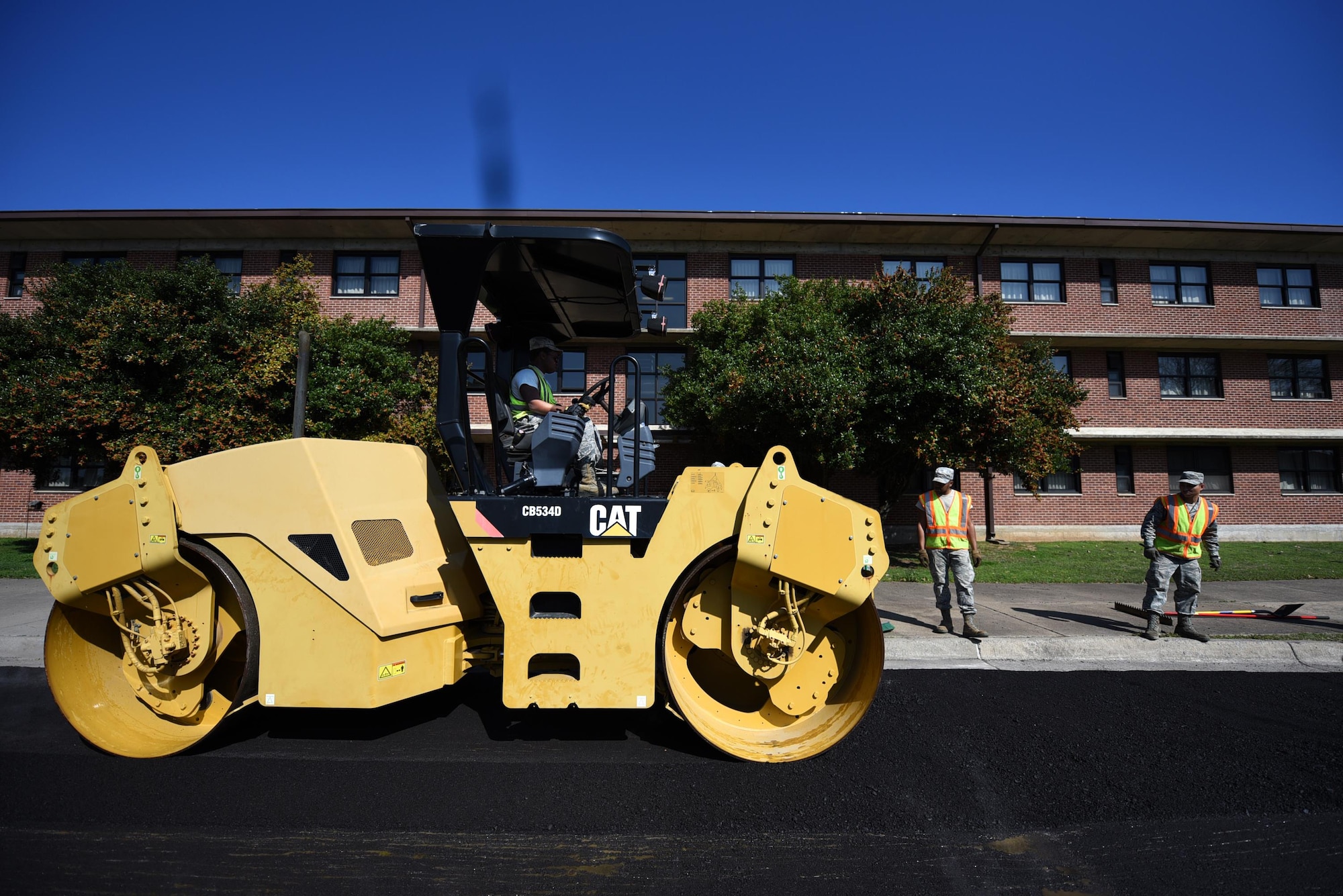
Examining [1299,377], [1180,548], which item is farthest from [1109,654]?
[1299,377]

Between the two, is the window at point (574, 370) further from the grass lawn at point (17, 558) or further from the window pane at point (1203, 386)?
the window pane at point (1203, 386)

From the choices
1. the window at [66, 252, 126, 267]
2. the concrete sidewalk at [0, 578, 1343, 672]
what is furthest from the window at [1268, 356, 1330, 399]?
the window at [66, 252, 126, 267]

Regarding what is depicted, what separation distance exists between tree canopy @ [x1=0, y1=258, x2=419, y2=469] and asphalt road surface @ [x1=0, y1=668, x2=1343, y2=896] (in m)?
8.63

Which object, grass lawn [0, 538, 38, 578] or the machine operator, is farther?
grass lawn [0, 538, 38, 578]

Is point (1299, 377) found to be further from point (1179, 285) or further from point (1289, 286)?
point (1179, 285)

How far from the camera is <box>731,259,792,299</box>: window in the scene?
18.1 meters

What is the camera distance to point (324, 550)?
319cm

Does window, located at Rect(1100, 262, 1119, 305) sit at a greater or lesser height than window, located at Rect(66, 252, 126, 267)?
lesser

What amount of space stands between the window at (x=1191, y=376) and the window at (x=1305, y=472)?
272 centimetres

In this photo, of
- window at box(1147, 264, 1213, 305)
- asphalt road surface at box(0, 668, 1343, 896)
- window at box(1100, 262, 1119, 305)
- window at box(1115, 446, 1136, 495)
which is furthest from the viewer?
window at box(1147, 264, 1213, 305)

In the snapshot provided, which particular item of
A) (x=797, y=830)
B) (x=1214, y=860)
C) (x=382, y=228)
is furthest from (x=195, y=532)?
(x=382, y=228)

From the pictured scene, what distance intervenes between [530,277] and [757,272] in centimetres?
1504

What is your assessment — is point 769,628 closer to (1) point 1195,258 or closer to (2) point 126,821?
(2) point 126,821

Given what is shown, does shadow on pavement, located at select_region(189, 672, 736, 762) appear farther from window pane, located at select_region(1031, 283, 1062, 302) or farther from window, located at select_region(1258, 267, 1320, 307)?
window, located at select_region(1258, 267, 1320, 307)
